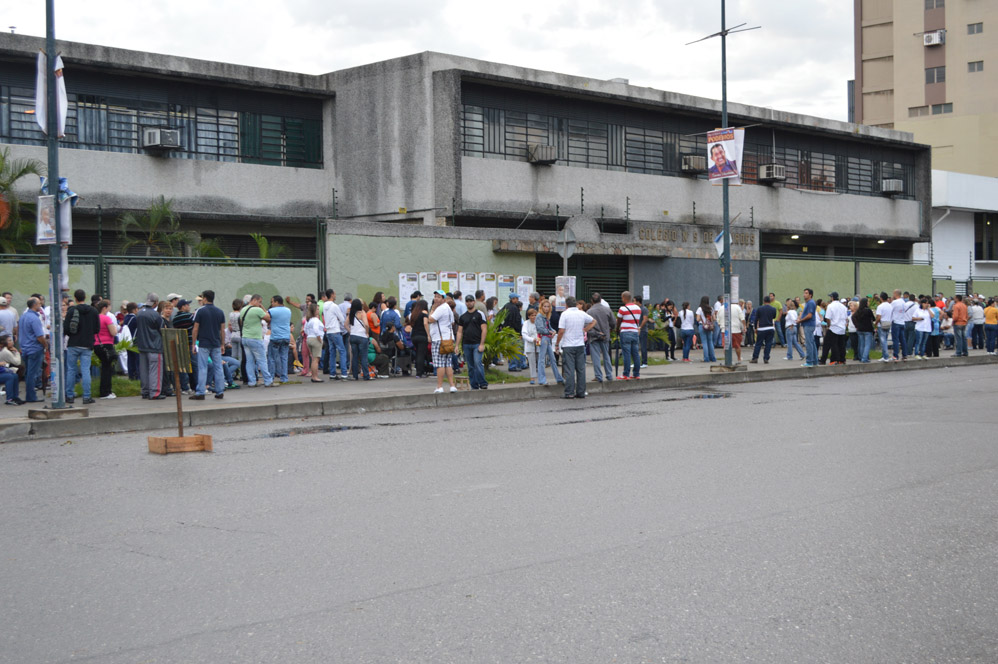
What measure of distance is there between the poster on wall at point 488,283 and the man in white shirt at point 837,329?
8.47 meters

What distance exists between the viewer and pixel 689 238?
3234 centimetres

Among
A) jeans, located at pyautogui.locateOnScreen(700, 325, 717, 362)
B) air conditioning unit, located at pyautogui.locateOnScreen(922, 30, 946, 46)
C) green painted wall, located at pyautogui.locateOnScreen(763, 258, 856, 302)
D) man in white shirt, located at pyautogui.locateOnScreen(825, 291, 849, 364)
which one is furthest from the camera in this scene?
air conditioning unit, located at pyautogui.locateOnScreen(922, 30, 946, 46)

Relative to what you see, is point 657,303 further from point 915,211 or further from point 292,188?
point 915,211

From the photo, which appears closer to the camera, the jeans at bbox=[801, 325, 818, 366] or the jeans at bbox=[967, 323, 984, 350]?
the jeans at bbox=[801, 325, 818, 366]

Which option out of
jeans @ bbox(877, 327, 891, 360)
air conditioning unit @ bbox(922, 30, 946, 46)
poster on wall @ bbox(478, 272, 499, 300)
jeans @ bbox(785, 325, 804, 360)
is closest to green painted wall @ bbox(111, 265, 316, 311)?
poster on wall @ bbox(478, 272, 499, 300)

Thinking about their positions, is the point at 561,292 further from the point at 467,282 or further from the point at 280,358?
the point at 280,358

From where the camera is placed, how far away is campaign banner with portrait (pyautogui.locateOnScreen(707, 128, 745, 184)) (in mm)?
21656

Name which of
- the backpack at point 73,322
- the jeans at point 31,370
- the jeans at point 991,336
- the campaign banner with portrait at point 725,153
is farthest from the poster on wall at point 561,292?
the jeans at point 991,336

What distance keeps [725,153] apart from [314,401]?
10668mm

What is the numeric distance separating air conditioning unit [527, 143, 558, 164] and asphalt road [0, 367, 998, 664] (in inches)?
769

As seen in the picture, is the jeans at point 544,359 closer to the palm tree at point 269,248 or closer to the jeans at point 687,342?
the jeans at point 687,342

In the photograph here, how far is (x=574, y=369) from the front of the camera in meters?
18.5

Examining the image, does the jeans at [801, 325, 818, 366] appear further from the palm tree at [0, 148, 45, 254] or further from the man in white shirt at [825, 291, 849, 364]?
the palm tree at [0, 148, 45, 254]

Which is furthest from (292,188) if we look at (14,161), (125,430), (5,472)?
(5,472)
